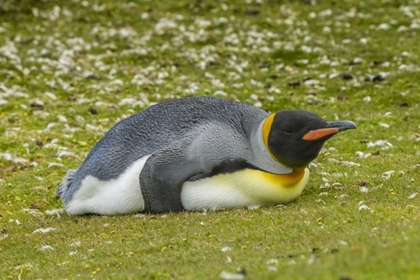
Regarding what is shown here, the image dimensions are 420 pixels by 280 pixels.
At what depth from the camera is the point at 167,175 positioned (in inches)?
326

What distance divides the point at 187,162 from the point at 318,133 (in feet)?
4.73

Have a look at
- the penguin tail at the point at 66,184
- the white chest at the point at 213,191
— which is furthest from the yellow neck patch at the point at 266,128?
the penguin tail at the point at 66,184

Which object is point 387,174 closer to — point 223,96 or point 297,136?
point 297,136

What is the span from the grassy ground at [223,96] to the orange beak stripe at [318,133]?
0.69m

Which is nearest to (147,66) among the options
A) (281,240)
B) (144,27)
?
(144,27)

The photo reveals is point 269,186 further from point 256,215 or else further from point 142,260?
point 142,260

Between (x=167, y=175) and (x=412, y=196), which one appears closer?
(x=412, y=196)

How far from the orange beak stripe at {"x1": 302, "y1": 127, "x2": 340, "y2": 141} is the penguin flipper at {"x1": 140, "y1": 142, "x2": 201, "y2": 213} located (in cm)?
121

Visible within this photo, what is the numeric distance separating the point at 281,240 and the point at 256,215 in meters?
1.15

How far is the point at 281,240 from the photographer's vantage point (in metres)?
6.58

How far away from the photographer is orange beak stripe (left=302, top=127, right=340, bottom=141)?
7.74 meters

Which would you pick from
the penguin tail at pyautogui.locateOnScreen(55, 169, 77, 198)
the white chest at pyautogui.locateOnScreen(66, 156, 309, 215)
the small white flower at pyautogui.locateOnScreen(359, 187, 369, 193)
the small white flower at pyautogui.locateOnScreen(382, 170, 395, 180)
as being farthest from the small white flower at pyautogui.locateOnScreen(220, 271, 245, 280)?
the penguin tail at pyautogui.locateOnScreen(55, 169, 77, 198)

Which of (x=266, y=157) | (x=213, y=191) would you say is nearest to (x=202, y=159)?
(x=213, y=191)

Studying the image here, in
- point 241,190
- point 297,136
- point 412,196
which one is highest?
point 297,136
